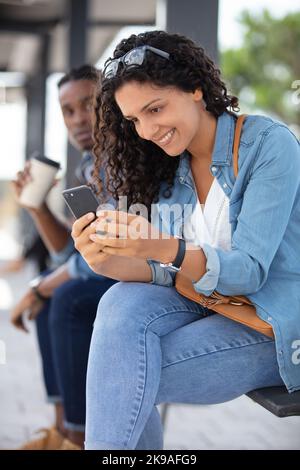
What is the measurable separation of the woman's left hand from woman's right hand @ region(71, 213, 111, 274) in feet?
0.14

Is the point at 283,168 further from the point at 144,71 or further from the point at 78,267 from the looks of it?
the point at 78,267

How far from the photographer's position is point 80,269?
2.85 meters

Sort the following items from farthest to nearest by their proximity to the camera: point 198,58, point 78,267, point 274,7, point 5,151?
point 274,7 < point 5,151 < point 78,267 < point 198,58

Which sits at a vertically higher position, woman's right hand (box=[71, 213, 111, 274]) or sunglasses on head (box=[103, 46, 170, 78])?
sunglasses on head (box=[103, 46, 170, 78])

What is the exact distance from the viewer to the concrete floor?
3.20 m

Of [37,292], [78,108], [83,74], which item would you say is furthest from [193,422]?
[83,74]

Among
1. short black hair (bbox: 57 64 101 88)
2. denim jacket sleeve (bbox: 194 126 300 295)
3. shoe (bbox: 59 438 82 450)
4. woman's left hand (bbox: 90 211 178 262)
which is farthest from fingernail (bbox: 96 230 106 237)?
short black hair (bbox: 57 64 101 88)

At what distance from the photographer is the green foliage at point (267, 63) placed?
2056 cm

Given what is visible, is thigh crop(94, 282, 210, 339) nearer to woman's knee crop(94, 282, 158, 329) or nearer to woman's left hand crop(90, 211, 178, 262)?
woman's knee crop(94, 282, 158, 329)

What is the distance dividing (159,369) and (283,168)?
56 centimetres

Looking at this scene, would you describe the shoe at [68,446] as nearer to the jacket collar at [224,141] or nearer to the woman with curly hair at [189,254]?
the woman with curly hair at [189,254]

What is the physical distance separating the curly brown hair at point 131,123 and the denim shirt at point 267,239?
186 mm

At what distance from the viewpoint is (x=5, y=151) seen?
1270 cm

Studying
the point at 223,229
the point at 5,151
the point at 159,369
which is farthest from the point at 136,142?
the point at 5,151
